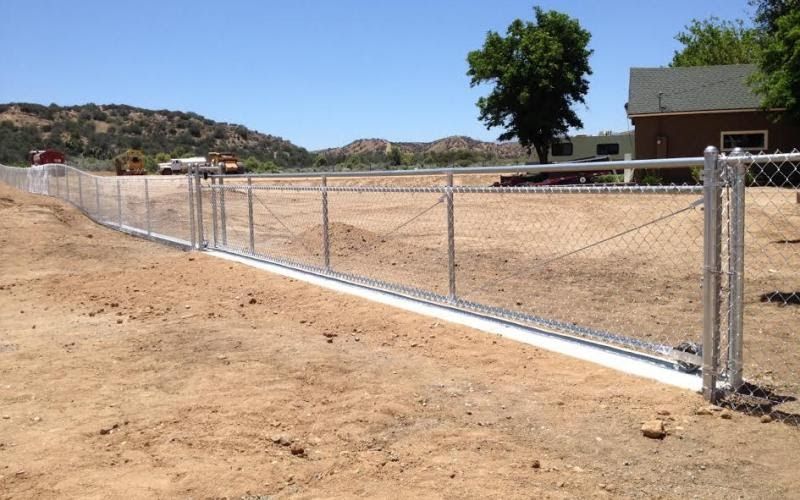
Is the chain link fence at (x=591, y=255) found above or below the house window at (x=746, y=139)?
below

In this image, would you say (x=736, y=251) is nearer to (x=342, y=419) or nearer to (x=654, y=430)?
(x=654, y=430)

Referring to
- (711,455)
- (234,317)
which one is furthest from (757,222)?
(711,455)

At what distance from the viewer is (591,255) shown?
1202cm

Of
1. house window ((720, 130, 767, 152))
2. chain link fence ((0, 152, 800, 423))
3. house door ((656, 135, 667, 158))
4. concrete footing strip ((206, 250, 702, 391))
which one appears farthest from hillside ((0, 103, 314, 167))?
concrete footing strip ((206, 250, 702, 391))

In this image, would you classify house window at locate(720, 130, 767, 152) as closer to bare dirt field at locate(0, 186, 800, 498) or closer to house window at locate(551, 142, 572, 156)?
house window at locate(551, 142, 572, 156)

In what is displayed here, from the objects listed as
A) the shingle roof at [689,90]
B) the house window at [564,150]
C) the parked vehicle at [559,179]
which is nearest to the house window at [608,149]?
the house window at [564,150]

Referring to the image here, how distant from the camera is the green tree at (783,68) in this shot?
82.5ft

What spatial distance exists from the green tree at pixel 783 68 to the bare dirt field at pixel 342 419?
23209 millimetres

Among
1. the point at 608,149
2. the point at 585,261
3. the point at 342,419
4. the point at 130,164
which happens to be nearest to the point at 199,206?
the point at 585,261

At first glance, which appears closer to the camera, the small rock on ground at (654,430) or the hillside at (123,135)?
the small rock on ground at (654,430)

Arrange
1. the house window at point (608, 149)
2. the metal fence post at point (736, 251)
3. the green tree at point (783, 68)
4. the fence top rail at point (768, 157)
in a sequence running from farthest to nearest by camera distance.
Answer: the house window at point (608, 149)
the green tree at point (783, 68)
the metal fence post at point (736, 251)
the fence top rail at point (768, 157)

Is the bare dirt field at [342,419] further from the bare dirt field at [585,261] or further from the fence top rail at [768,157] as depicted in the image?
the fence top rail at [768,157]

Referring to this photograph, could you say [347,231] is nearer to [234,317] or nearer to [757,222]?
[234,317]

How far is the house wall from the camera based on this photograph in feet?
104
